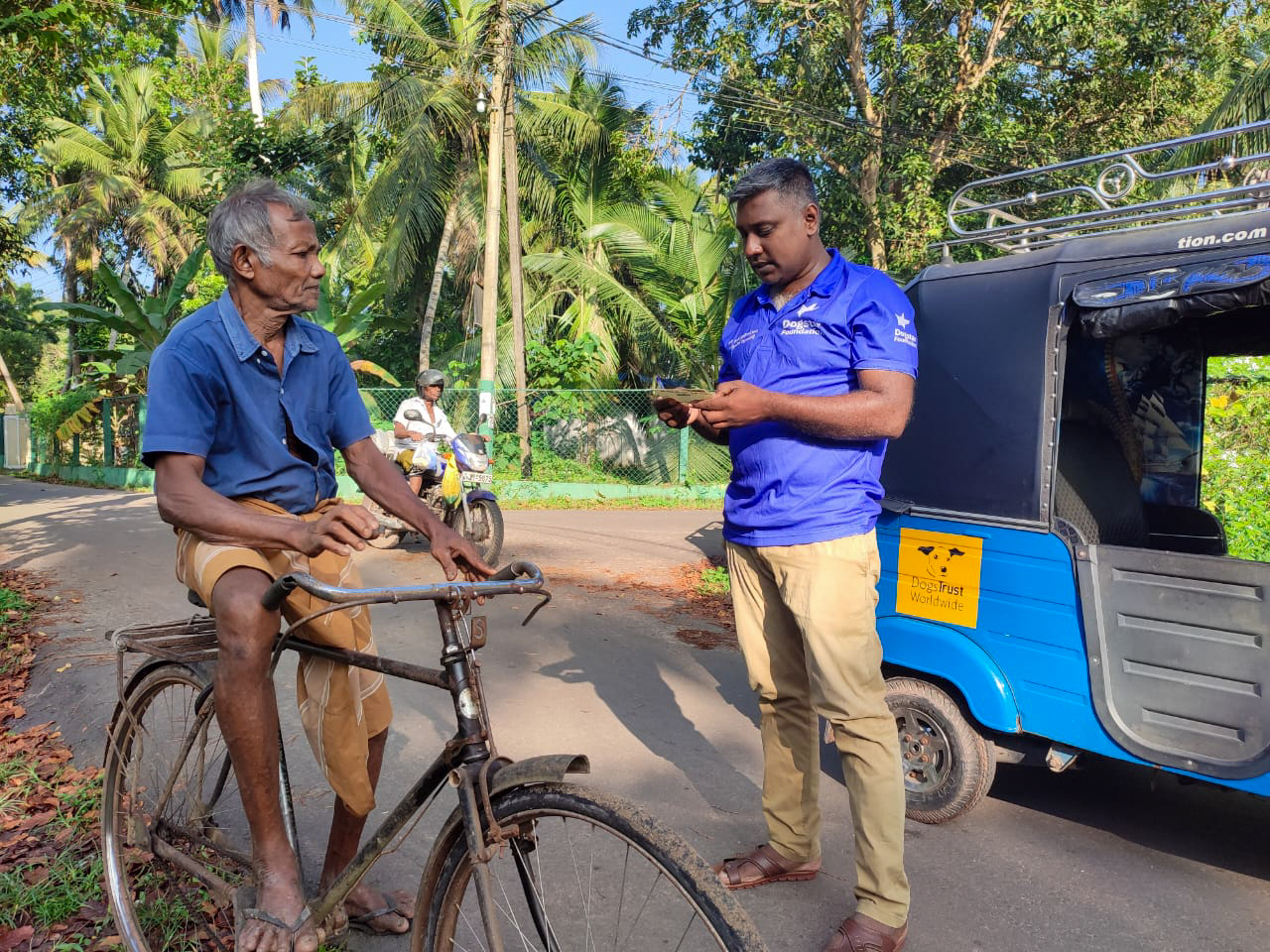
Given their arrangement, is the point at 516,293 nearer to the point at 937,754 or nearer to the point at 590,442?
the point at 590,442

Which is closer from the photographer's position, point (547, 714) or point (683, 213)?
point (547, 714)

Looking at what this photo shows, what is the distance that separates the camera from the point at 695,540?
36.2 ft

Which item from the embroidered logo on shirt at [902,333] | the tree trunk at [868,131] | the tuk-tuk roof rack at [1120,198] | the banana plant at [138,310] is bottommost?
the embroidered logo on shirt at [902,333]

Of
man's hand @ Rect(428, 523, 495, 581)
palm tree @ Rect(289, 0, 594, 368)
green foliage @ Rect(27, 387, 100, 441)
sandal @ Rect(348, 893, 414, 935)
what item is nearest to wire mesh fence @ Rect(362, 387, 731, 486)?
palm tree @ Rect(289, 0, 594, 368)

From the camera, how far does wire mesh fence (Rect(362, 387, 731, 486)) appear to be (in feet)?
54.1

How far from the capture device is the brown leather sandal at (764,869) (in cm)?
306

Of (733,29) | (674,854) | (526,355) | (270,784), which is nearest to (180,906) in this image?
(270,784)

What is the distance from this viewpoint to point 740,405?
2.59 meters

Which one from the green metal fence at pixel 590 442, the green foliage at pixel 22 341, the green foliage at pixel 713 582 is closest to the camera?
the green foliage at pixel 713 582

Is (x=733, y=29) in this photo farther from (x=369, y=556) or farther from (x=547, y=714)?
(x=547, y=714)

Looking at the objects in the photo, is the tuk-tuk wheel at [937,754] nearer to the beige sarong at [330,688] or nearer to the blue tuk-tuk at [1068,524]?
the blue tuk-tuk at [1068,524]

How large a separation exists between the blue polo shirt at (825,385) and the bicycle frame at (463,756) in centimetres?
96

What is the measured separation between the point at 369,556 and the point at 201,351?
7.17 meters

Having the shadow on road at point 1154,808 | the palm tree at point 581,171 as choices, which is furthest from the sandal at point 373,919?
the palm tree at point 581,171
